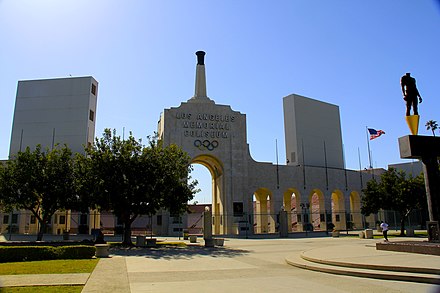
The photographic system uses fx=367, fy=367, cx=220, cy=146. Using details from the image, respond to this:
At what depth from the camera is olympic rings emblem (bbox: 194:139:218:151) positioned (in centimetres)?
5212

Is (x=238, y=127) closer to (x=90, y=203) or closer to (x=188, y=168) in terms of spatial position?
(x=188, y=168)

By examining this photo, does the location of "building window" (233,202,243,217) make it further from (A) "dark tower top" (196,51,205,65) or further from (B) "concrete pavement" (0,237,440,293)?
(B) "concrete pavement" (0,237,440,293)

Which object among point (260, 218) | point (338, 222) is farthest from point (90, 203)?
point (338, 222)

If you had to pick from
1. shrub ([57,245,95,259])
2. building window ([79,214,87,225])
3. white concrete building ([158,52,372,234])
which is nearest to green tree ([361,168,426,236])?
white concrete building ([158,52,372,234])

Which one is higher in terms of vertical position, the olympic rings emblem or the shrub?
the olympic rings emblem

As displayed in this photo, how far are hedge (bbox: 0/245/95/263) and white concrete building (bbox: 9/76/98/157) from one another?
34.9 m

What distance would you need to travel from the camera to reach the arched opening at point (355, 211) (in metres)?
63.5

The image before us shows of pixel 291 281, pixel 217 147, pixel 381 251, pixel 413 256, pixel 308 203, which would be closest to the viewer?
pixel 291 281

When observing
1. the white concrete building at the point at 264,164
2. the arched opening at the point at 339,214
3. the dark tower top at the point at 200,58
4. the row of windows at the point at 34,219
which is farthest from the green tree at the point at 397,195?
the row of windows at the point at 34,219

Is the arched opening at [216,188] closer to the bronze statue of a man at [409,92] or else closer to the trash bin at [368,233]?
the trash bin at [368,233]

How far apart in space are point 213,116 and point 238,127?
4.18 metres

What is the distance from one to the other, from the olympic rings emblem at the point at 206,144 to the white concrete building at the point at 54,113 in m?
16.2

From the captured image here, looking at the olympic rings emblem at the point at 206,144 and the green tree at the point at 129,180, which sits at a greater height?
the olympic rings emblem at the point at 206,144

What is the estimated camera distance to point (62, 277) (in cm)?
1372
